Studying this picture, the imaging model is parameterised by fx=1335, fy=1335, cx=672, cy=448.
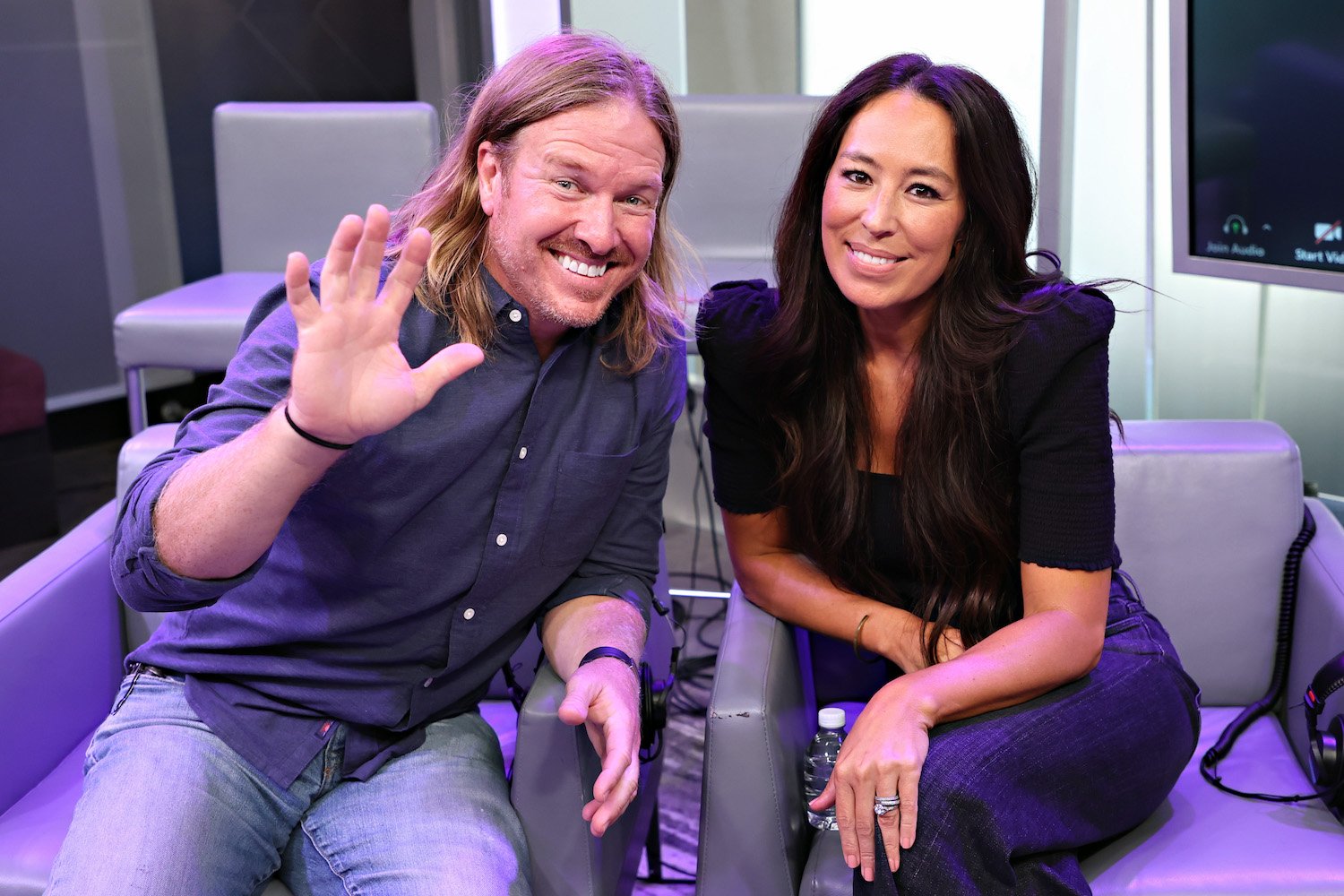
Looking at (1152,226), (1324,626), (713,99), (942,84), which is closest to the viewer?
(942,84)

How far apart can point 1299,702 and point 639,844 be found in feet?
3.17

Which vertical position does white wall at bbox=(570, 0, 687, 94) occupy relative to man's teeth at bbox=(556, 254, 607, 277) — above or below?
above

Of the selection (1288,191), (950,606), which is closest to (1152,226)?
(1288,191)

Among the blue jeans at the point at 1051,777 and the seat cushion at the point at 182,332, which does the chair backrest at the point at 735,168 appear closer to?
the seat cushion at the point at 182,332

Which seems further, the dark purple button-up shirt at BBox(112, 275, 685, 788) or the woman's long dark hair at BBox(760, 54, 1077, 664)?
the woman's long dark hair at BBox(760, 54, 1077, 664)

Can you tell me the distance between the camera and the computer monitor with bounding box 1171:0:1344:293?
7.81ft

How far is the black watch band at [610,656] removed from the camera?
1585mm

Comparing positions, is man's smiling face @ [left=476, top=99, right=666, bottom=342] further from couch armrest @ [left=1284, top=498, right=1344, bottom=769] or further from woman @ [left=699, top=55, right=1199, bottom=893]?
couch armrest @ [left=1284, top=498, right=1344, bottom=769]

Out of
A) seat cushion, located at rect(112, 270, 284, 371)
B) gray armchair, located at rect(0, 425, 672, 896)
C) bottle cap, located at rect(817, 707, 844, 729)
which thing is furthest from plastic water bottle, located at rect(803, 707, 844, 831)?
seat cushion, located at rect(112, 270, 284, 371)

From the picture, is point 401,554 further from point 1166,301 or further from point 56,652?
point 1166,301

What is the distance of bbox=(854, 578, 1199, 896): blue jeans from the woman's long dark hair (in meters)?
0.17

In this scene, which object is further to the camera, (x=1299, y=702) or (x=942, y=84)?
(x=1299, y=702)

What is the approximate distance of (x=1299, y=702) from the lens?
6.30ft

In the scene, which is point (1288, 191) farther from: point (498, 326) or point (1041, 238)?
point (498, 326)
